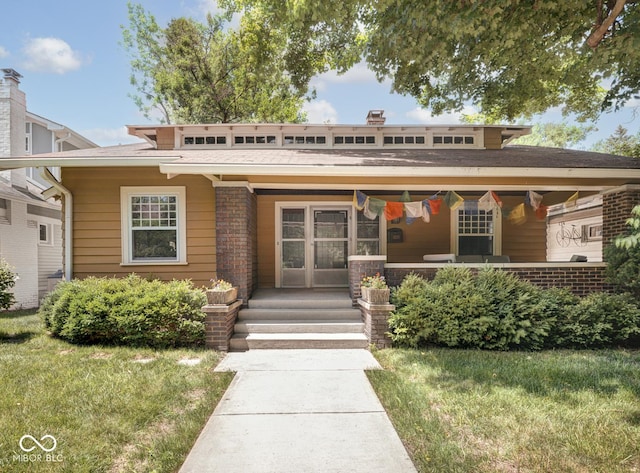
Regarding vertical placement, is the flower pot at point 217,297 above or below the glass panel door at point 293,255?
below

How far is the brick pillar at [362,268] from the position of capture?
683cm

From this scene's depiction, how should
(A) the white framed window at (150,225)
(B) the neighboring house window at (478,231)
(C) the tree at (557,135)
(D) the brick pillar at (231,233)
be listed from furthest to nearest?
(C) the tree at (557,135) → (B) the neighboring house window at (478,231) → (A) the white framed window at (150,225) → (D) the brick pillar at (231,233)

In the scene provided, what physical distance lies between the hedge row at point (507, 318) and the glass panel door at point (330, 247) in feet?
9.10

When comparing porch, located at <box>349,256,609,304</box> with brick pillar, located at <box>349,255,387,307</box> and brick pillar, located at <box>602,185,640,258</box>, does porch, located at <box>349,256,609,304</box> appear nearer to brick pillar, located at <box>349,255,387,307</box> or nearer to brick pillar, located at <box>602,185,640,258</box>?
brick pillar, located at <box>349,255,387,307</box>

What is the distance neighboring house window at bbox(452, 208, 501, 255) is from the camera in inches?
368

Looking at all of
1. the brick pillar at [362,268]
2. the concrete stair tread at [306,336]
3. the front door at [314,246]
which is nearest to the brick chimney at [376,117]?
the front door at [314,246]

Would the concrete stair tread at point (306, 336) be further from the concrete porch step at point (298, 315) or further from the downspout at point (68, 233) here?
the downspout at point (68, 233)

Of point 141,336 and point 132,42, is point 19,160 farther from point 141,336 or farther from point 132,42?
point 132,42

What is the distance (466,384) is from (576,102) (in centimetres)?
1647

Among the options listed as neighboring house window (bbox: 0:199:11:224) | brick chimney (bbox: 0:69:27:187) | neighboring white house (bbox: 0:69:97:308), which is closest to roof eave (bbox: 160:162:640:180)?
neighboring house window (bbox: 0:199:11:224)

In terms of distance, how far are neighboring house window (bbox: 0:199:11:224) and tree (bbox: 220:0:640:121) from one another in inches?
393

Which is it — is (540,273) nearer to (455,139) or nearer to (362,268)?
(362,268)

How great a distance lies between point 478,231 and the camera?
9.38m

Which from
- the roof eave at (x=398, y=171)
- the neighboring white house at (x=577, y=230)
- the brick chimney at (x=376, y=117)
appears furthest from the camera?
the neighboring white house at (x=577, y=230)
